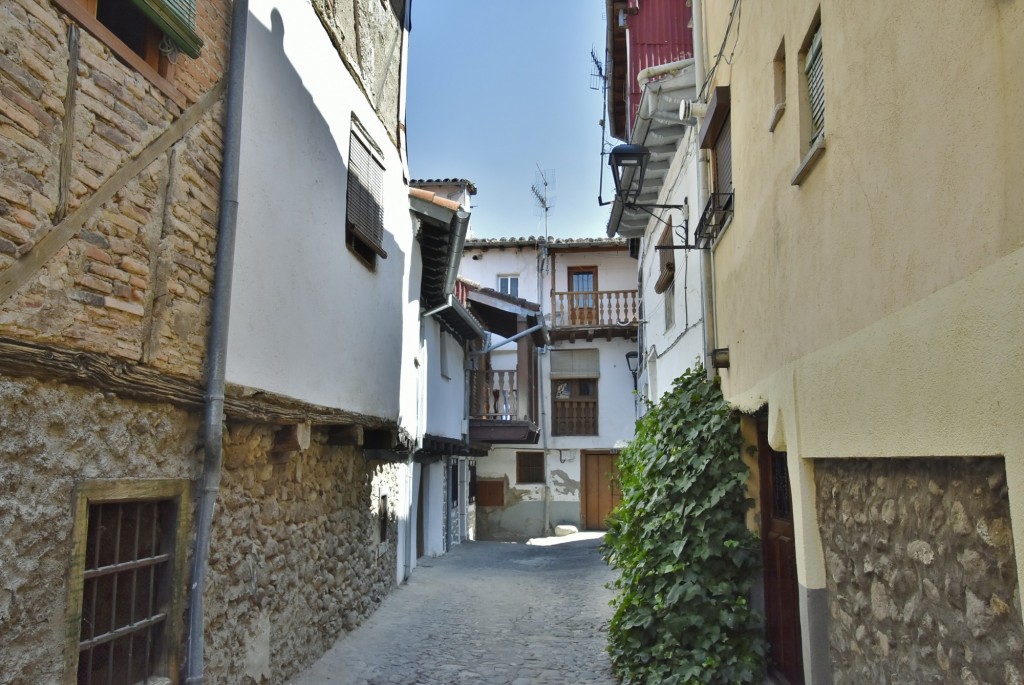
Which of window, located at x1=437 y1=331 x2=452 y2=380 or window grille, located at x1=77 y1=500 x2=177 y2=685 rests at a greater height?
window, located at x1=437 y1=331 x2=452 y2=380

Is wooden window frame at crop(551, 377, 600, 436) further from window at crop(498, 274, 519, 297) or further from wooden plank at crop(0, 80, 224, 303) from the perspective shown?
wooden plank at crop(0, 80, 224, 303)

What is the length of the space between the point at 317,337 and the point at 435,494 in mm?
8463

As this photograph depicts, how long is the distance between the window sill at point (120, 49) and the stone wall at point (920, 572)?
3926 millimetres

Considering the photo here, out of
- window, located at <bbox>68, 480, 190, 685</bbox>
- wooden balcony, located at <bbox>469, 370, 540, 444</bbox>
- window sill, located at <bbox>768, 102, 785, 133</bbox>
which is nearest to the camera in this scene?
window, located at <bbox>68, 480, 190, 685</bbox>

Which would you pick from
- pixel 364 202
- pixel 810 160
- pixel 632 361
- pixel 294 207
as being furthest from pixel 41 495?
pixel 632 361

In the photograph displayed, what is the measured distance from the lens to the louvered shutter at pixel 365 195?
767 cm

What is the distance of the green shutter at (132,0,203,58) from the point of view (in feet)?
13.4

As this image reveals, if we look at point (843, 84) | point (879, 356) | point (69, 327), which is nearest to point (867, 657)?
point (879, 356)

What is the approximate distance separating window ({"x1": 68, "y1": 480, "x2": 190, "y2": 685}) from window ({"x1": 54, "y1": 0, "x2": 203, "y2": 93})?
2131mm

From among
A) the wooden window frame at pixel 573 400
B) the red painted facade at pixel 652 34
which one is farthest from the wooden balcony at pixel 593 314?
the red painted facade at pixel 652 34

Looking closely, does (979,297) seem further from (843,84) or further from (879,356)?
(843,84)

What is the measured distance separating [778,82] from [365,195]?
14.9ft

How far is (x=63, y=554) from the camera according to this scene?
11.2 feet

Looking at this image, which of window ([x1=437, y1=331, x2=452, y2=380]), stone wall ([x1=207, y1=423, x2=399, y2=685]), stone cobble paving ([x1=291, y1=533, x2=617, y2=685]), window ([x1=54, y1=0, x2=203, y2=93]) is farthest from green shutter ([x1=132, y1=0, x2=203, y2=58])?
window ([x1=437, y1=331, x2=452, y2=380])
